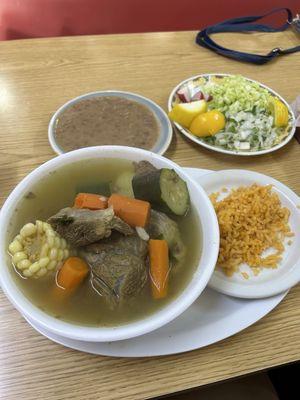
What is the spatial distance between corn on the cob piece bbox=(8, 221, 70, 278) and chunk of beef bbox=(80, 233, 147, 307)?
0.06m

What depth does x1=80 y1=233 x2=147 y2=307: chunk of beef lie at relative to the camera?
851mm

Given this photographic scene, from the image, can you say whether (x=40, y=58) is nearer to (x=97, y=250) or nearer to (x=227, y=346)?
(x=97, y=250)

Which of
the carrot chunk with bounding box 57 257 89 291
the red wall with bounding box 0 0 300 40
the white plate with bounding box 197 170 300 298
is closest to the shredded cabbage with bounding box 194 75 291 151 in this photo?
the white plate with bounding box 197 170 300 298

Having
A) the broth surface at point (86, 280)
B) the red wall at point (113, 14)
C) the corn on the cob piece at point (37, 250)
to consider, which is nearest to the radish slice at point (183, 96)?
the broth surface at point (86, 280)

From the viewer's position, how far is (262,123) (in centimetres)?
148

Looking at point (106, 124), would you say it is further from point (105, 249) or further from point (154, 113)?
point (105, 249)

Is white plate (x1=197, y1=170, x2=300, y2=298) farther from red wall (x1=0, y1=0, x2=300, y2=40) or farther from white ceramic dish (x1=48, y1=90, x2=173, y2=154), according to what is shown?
red wall (x1=0, y1=0, x2=300, y2=40)

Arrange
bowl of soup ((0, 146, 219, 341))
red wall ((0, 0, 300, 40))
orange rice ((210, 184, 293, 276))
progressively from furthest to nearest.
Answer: red wall ((0, 0, 300, 40))
orange rice ((210, 184, 293, 276))
bowl of soup ((0, 146, 219, 341))

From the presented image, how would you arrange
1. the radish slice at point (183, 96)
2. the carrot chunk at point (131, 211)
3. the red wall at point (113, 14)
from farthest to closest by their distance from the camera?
1. the red wall at point (113, 14)
2. the radish slice at point (183, 96)
3. the carrot chunk at point (131, 211)

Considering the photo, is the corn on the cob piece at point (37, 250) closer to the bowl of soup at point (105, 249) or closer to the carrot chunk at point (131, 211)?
the bowl of soup at point (105, 249)

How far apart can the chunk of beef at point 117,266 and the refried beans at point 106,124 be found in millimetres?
526

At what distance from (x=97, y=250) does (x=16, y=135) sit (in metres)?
0.71

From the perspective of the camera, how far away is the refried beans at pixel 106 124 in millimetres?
1347

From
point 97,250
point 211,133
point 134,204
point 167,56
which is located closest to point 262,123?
point 211,133
